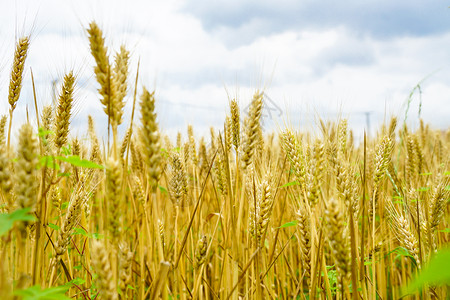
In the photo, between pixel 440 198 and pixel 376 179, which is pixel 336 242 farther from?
pixel 440 198

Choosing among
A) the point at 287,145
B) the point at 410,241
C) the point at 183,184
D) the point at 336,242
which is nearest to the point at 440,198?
the point at 410,241

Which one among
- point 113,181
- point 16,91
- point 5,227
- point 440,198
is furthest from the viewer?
point 440,198

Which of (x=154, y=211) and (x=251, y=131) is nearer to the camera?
(x=154, y=211)

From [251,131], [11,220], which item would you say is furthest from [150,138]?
[251,131]

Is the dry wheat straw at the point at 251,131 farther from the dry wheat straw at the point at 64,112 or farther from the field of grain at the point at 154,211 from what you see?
the dry wheat straw at the point at 64,112

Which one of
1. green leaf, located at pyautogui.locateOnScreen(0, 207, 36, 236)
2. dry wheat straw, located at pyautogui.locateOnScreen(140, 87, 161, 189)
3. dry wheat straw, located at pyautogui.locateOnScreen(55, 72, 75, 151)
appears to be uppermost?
dry wheat straw, located at pyautogui.locateOnScreen(55, 72, 75, 151)

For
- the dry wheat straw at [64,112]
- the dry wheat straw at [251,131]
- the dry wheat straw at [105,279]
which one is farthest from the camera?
the dry wheat straw at [251,131]

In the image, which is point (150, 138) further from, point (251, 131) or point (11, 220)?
point (251, 131)

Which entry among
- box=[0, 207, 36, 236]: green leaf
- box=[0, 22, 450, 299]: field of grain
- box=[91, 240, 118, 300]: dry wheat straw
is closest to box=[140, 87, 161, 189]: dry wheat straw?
box=[0, 22, 450, 299]: field of grain

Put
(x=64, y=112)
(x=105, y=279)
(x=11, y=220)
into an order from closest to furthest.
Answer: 1. (x=11, y=220)
2. (x=105, y=279)
3. (x=64, y=112)

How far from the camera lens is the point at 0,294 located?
1.06 metres

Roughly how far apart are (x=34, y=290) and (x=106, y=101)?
77cm

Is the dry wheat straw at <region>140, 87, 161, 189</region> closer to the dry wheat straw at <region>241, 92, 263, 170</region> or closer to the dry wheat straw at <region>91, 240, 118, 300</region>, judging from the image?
the dry wheat straw at <region>91, 240, 118, 300</region>

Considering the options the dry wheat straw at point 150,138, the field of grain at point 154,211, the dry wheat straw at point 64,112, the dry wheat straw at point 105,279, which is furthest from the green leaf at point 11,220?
the dry wheat straw at point 64,112
